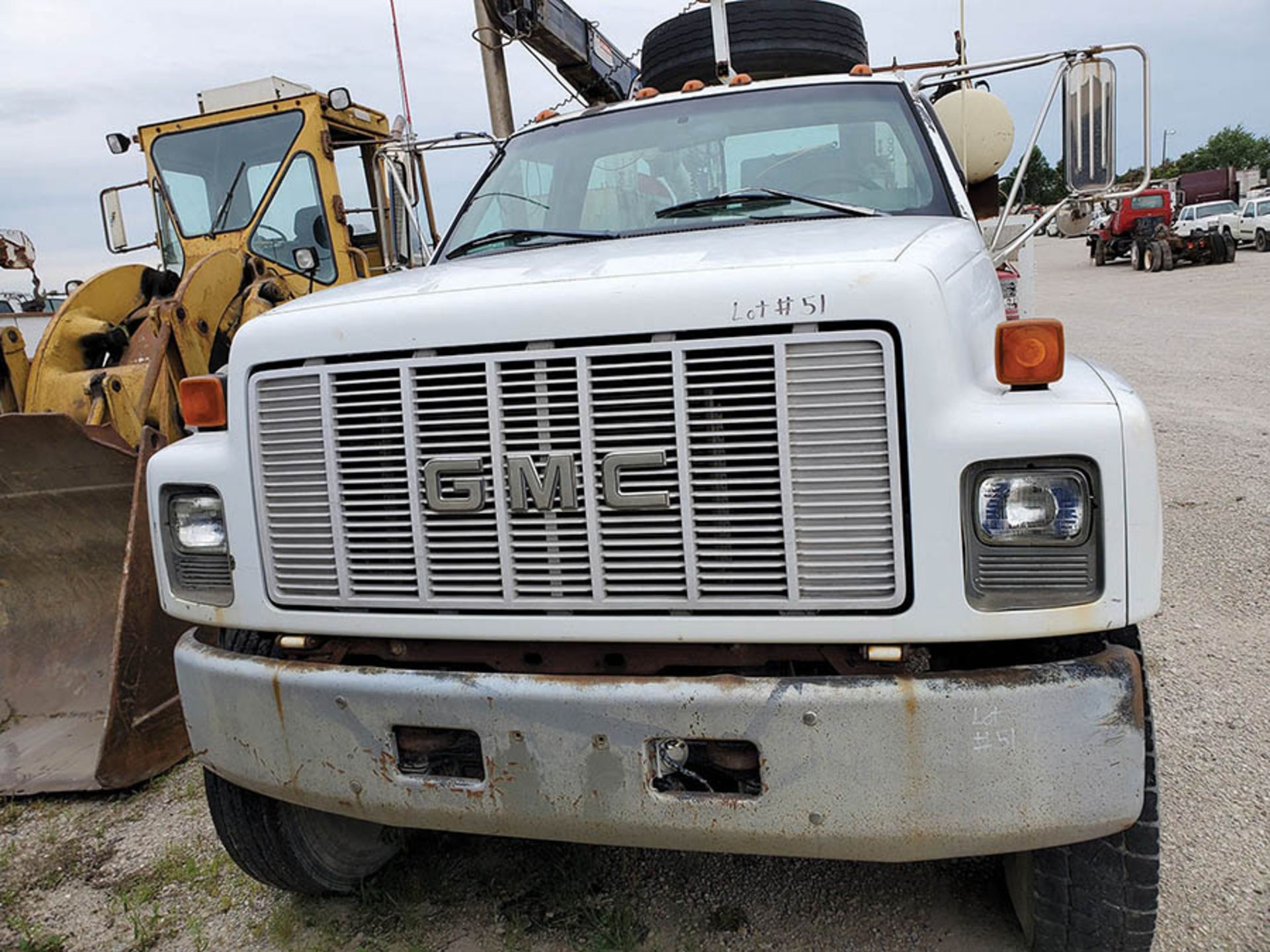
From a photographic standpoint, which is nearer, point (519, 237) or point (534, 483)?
point (534, 483)

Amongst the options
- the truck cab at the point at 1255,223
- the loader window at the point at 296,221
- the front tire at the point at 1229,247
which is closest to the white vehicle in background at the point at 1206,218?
the truck cab at the point at 1255,223

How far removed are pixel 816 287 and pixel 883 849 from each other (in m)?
1.14

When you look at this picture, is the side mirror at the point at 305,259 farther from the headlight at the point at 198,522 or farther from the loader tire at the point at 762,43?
the loader tire at the point at 762,43

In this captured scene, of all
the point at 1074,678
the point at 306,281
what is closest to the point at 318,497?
the point at 1074,678

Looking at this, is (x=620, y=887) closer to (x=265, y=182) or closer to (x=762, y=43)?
(x=762, y=43)

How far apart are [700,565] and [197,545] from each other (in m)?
1.33

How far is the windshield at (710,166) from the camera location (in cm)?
321

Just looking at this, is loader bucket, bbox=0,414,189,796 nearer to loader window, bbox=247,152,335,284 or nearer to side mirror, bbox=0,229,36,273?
loader window, bbox=247,152,335,284

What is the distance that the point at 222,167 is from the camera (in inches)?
286

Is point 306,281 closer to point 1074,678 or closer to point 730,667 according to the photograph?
point 730,667

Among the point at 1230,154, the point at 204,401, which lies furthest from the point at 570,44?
the point at 1230,154

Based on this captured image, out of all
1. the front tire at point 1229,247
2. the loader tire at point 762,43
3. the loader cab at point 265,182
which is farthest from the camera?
the front tire at point 1229,247

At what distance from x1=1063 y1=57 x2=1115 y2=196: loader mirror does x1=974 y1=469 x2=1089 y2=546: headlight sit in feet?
5.33

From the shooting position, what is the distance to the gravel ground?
8.58 feet
